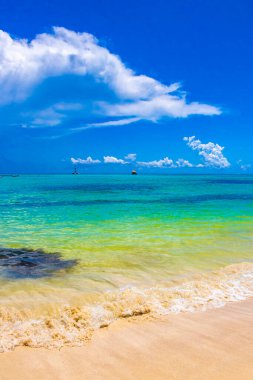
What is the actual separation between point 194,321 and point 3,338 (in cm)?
377

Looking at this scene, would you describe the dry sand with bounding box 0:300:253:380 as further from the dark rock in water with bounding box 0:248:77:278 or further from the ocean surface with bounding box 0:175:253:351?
the dark rock in water with bounding box 0:248:77:278

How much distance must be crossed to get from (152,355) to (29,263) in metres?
6.96

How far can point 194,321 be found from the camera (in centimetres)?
632

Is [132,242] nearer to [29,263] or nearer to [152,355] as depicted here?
[29,263]

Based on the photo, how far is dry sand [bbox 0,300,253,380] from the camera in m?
4.57

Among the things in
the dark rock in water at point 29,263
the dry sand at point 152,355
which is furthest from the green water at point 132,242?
the dry sand at point 152,355

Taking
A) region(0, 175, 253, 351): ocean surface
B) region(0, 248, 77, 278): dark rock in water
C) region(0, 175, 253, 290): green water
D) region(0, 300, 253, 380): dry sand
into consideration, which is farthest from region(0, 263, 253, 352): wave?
region(0, 248, 77, 278): dark rock in water

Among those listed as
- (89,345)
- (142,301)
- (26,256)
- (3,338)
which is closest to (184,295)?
(142,301)

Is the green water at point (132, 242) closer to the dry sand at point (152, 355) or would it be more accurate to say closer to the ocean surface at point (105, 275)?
the ocean surface at point (105, 275)

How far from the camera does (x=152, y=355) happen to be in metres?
5.06

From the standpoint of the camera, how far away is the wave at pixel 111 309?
574 centimetres

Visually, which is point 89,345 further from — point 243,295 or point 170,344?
point 243,295

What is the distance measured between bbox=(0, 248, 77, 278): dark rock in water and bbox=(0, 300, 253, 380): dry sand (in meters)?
4.38

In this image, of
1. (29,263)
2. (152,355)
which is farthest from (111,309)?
(29,263)
